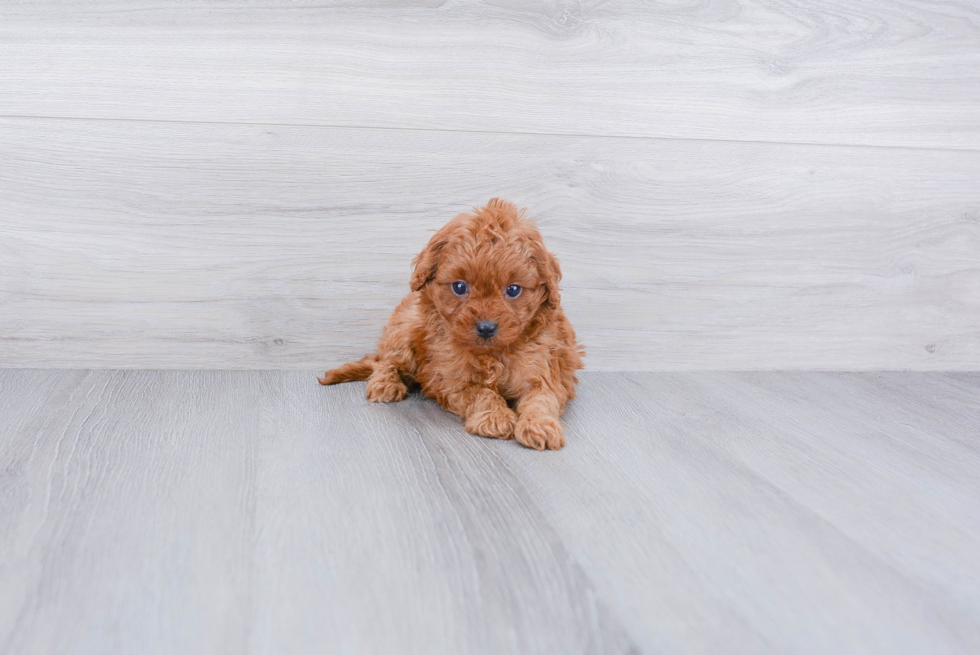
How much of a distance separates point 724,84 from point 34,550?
1.57m

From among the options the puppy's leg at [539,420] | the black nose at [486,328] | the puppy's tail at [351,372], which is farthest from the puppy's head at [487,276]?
the puppy's tail at [351,372]

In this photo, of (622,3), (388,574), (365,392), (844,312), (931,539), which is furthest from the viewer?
(844,312)

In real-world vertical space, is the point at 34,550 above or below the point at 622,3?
below

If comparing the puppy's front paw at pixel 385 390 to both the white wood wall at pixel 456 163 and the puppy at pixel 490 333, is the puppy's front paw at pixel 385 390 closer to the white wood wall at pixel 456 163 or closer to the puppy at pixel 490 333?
the puppy at pixel 490 333

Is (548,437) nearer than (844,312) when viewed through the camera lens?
Yes

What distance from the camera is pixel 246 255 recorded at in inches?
61.6

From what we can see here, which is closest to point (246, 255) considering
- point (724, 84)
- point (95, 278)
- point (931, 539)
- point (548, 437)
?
point (95, 278)

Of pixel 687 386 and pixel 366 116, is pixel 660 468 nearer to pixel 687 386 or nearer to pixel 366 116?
pixel 687 386

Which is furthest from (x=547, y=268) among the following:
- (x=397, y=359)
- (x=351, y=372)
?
(x=351, y=372)

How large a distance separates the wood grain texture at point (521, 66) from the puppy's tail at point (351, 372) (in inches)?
20.5

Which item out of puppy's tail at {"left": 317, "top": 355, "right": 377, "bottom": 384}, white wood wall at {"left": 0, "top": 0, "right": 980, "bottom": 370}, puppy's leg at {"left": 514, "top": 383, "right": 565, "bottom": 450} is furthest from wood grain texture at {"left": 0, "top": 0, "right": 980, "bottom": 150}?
puppy's leg at {"left": 514, "top": 383, "right": 565, "bottom": 450}

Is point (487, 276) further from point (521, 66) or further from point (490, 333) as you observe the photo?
point (521, 66)

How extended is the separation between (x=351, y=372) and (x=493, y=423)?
0.42 metres

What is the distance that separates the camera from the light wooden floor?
725 millimetres
